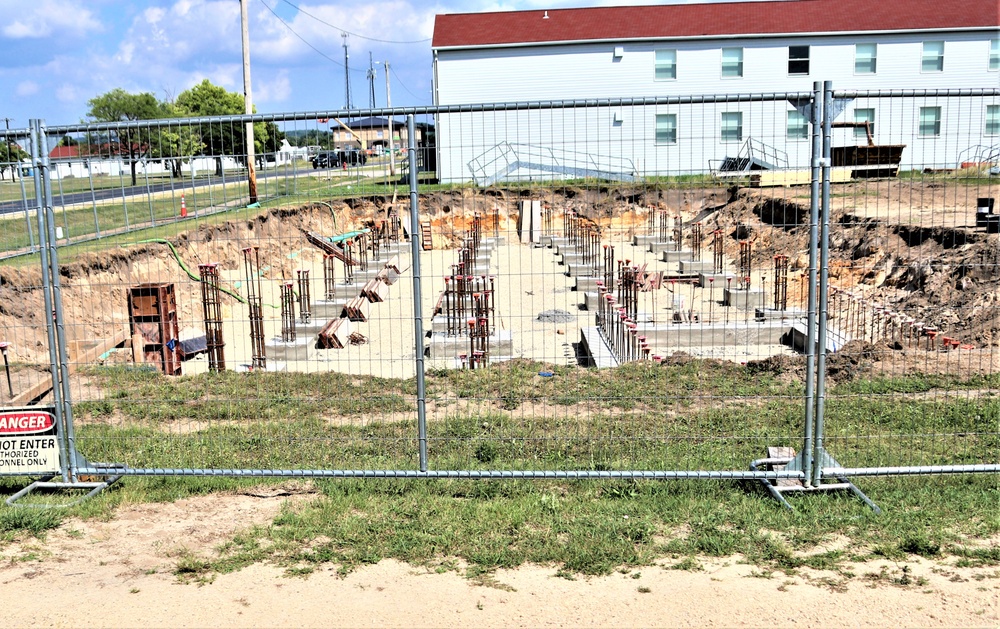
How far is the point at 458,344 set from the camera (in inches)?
610

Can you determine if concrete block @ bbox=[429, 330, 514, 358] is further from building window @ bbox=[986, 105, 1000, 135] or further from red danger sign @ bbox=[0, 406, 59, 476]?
red danger sign @ bbox=[0, 406, 59, 476]

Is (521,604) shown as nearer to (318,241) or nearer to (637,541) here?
(637,541)

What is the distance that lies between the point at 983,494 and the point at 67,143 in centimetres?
779

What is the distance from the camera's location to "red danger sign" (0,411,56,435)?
6.31 metres

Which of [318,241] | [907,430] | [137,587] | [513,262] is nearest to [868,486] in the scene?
[907,430]

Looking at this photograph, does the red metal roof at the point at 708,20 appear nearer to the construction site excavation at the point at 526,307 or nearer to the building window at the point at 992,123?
the construction site excavation at the point at 526,307

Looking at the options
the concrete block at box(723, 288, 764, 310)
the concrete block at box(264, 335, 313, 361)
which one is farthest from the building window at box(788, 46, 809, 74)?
the concrete block at box(264, 335, 313, 361)

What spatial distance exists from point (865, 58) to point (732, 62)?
617 centimetres

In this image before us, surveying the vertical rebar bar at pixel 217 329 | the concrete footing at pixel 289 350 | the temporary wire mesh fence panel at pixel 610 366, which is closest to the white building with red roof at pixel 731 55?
the temporary wire mesh fence panel at pixel 610 366

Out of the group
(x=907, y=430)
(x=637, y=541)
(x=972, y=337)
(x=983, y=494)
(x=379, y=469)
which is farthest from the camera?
(x=972, y=337)

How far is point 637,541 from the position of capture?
525 cm

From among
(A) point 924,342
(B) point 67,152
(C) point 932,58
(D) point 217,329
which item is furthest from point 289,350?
(C) point 932,58

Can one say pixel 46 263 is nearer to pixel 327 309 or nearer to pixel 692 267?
pixel 327 309

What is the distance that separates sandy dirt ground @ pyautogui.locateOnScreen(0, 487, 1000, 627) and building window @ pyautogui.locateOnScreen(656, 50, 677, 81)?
124 ft
